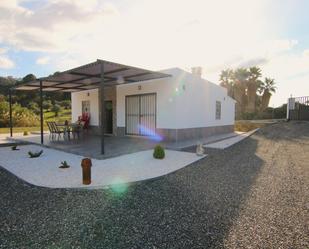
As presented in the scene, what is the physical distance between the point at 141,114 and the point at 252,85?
23846mm

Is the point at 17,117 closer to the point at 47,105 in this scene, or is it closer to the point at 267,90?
the point at 47,105

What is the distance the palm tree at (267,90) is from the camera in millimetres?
30967

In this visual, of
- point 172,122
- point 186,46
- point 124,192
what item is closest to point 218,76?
point 186,46

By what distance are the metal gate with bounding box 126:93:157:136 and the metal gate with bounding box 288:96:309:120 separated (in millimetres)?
20312

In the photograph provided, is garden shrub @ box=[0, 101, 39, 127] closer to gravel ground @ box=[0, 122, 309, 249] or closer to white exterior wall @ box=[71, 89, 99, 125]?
white exterior wall @ box=[71, 89, 99, 125]

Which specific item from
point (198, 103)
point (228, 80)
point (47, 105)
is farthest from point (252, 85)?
point (47, 105)

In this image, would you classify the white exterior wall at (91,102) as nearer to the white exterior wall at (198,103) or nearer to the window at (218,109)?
the white exterior wall at (198,103)

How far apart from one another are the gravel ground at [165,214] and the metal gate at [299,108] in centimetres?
2202

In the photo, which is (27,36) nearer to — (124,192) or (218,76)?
(124,192)

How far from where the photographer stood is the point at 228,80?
30.3 meters

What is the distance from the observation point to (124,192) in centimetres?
377

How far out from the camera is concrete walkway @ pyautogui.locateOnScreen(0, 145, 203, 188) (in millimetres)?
4316

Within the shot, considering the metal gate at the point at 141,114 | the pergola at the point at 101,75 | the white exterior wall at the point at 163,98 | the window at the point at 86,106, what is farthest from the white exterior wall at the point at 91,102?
the white exterior wall at the point at 163,98

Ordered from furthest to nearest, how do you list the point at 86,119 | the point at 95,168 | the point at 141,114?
the point at 86,119
the point at 141,114
the point at 95,168
